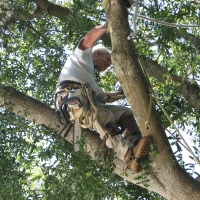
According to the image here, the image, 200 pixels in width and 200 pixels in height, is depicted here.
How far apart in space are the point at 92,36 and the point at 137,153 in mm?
1093

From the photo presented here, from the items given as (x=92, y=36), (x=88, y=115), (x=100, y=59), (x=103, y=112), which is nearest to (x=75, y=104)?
(x=88, y=115)

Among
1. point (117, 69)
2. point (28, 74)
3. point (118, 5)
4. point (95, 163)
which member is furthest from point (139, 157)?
point (28, 74)

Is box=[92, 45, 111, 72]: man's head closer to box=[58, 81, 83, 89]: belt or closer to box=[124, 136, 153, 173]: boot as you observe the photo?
box=[58, 81, 83, 89]: belt

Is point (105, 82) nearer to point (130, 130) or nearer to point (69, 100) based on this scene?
point (130, 130)

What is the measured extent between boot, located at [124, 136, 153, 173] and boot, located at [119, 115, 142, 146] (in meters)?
0.19

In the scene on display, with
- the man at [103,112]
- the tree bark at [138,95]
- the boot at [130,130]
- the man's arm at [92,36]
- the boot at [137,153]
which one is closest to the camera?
the tree bark at [138,95]

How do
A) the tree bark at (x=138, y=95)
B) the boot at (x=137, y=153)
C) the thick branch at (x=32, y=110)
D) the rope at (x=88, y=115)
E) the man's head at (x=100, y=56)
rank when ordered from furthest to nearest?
the man's head at (x=100, y=56) < the thick branch at (x=32, y=110) < the rope at (x=88, y=115) < the boot at (x=137, y=153) < the tree bark at (x=138, y=95)

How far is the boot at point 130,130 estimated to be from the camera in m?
4.53

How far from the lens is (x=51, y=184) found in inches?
184

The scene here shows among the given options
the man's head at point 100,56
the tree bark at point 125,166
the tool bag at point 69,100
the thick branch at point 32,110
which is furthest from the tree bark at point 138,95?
the man's head at point 100,56

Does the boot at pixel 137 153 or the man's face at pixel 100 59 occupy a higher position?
the man's face at pixel 100 59

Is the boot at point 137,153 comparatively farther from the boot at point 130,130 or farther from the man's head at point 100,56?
the man's head at point 100,56

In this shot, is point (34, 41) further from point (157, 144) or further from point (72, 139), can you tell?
point (157, 144)

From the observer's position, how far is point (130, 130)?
4.62 metres
